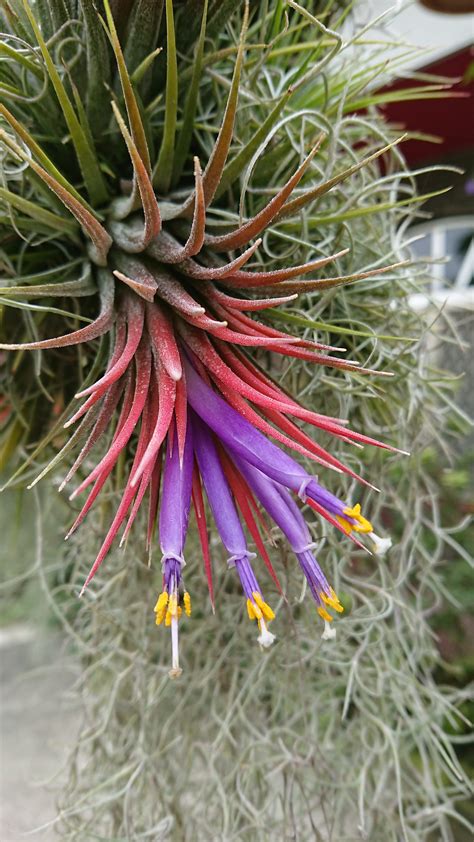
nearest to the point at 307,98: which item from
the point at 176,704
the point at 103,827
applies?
the point at 176,704

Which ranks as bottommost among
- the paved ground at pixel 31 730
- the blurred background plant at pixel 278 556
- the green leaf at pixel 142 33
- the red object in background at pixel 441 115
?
the paved ground at pixel 31 730

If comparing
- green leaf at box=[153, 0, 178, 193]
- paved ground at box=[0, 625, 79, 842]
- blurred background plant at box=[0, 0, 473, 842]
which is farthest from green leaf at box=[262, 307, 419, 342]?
paved ground at box=[0, 625, 79, 842]

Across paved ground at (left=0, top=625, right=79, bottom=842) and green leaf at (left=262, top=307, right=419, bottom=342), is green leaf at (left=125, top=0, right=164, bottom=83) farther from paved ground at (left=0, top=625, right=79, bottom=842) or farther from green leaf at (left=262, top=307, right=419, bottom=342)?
paved ground at (left=0, top=625, right=79, bottom=842)

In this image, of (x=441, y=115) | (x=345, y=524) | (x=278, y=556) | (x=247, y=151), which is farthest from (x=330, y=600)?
(x=441, y=115)

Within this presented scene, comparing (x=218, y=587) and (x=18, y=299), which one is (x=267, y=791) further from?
(x=18, y=299)

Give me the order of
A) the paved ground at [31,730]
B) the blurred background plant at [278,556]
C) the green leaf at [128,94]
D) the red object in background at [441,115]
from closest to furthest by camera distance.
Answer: the green leaf at [128,94]
the blurred background plant at [278,556]
the paved ground at [31,730]
the red object in background at [441,115]

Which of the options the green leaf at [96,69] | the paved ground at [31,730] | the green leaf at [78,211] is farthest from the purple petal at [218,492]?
Result: the paved ground at [31,730]

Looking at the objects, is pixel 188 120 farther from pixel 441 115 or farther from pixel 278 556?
pixel 441 115

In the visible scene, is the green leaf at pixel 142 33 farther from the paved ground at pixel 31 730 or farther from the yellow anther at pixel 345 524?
the paved ground at pixel 31 730
